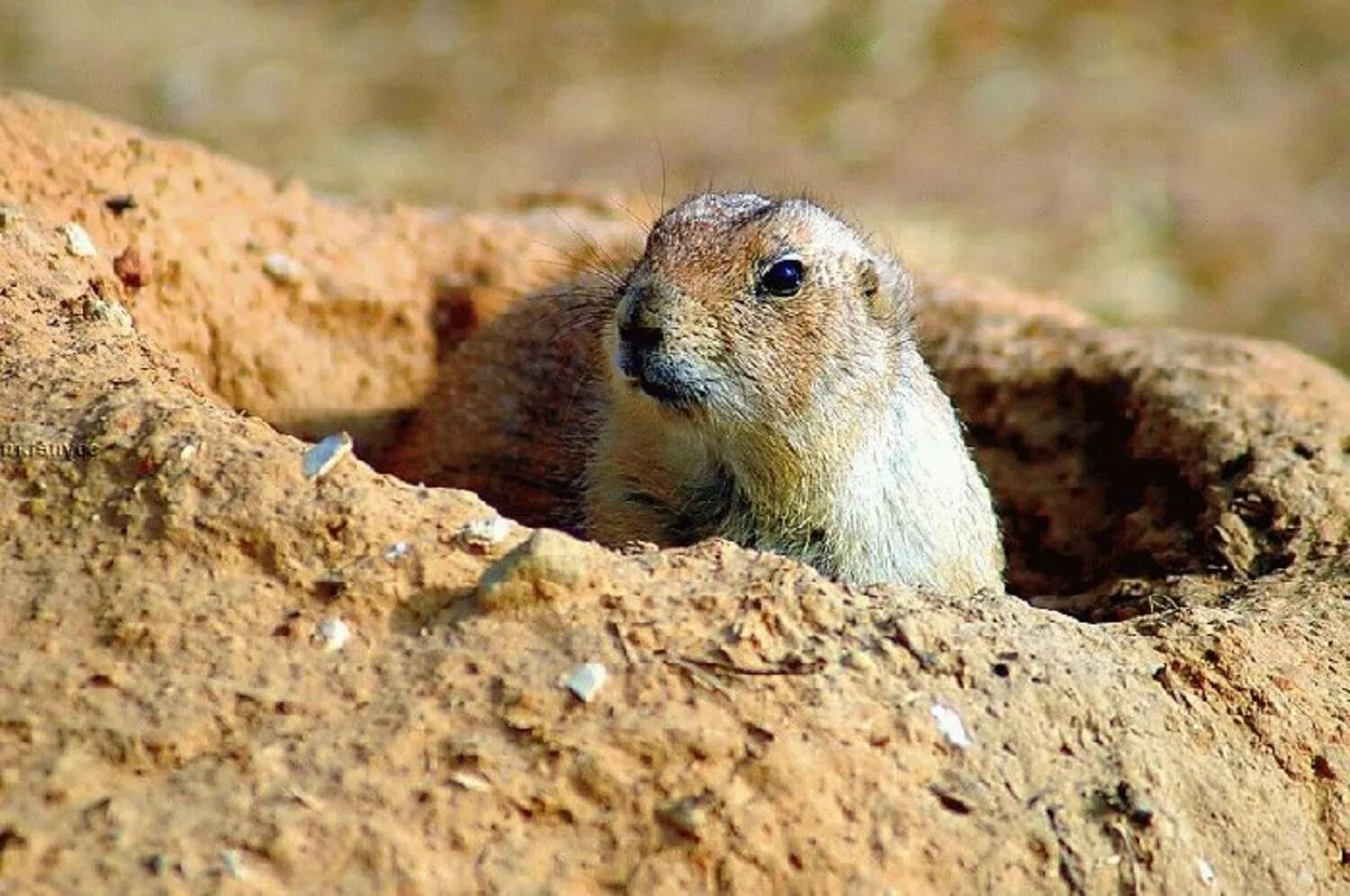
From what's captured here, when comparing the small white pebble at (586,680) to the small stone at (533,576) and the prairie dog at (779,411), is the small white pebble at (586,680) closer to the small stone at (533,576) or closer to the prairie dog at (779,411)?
the small stone at (533,576)

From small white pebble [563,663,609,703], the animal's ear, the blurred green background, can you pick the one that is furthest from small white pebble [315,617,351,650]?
the blurred green background

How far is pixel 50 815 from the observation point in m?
3.48

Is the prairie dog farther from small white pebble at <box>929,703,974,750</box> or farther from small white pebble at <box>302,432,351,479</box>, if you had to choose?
small white pebble at <box>929,703,974,750</box>

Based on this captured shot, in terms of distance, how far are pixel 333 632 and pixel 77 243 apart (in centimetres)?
226

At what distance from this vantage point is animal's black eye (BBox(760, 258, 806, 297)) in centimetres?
547

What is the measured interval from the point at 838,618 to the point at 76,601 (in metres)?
1.65

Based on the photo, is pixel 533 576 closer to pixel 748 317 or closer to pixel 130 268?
pixel 748 317

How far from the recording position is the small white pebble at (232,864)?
341 centimetres

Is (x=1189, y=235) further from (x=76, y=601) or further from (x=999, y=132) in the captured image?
(x=76, y=601)

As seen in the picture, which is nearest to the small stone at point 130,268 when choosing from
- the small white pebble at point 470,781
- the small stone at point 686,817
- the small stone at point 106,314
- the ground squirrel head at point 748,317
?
the small stone at point 106,314

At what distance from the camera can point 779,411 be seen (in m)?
→ 5.41

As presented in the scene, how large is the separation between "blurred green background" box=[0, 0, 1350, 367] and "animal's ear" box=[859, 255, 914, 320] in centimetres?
538

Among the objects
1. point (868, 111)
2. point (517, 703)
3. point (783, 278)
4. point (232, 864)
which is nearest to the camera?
point (232, 864)

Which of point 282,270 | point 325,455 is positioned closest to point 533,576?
point 325,455
